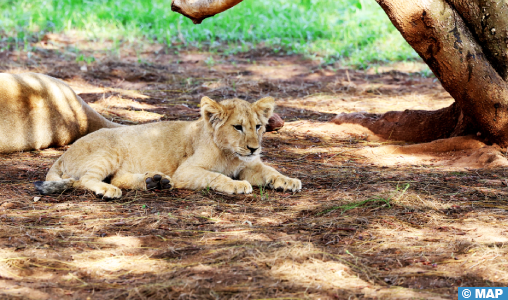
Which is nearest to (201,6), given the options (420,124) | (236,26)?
(420,124)

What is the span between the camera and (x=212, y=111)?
511 centimetres

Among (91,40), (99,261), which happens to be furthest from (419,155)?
(91,40)

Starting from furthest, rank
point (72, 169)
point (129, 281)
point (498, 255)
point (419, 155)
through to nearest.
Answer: point (419, 155), point (72, 169), point (498, 255), point (129, 281)

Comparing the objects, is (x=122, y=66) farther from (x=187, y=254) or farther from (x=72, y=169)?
(x=187, y=254)

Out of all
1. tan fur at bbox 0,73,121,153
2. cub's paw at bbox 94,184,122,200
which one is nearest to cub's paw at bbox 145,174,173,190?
cub's paw at bbox 94,184,122,200

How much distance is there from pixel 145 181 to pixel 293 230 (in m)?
1.72

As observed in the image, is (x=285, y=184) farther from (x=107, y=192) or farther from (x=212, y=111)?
(x=107, y=192)

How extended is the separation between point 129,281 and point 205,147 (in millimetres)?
2343

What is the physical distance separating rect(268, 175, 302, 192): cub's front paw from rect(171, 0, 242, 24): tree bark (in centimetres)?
199

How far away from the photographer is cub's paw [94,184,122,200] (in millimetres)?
4730

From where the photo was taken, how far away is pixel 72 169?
520 centimetres

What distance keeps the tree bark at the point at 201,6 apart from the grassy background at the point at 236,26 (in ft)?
21.4

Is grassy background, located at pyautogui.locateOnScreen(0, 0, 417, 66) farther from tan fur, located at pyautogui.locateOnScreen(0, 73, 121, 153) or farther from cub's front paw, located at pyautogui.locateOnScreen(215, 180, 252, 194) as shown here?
cub's front paw, located at pyautogui.locateOnScreen(215, 180, 252, 194)

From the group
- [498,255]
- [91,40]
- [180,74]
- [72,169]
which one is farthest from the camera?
[91,40]
